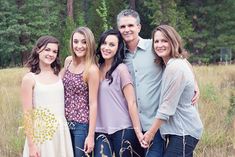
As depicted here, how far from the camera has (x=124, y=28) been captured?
13.0ft

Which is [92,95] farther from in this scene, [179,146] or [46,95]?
[179,146]

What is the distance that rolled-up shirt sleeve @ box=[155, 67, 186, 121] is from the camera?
345 cm

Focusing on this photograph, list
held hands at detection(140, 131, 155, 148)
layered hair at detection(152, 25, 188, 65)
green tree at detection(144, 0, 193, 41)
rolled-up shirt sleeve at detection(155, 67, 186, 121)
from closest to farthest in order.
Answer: rolled-up shirt sleeve at detection(155, 67, 186, 121)
layered hair at detection(152, 25, 188, 65)
held hands at detection(140, 131, 155, 148)
green tree at detection(144, 0, 193, 41)

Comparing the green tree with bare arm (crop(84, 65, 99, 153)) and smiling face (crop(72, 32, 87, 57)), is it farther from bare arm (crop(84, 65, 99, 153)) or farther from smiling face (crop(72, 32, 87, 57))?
bare arm (crop(84, 65, 99, 153))

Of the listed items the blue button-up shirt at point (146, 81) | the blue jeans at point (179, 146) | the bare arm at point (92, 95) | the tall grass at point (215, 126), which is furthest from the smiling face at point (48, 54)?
the tall grass at point (215, 126)

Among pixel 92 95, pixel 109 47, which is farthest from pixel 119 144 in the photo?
pixel 109 47

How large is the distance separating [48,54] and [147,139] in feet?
3.55

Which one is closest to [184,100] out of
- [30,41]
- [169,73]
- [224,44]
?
[169,73]

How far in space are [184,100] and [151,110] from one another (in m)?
0.41

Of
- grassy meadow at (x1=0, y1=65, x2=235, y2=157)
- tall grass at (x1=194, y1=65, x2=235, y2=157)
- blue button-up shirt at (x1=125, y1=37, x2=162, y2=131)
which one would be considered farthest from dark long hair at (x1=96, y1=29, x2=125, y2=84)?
tall grass at (x1=194, y1=65, x2=235, y2=157)

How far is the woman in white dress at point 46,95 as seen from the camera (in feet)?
12.8

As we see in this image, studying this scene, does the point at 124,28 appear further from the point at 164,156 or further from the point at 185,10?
the point at 185,10

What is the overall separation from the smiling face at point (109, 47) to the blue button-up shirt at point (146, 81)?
18 cm

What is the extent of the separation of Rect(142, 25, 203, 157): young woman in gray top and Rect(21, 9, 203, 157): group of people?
0.12 m
